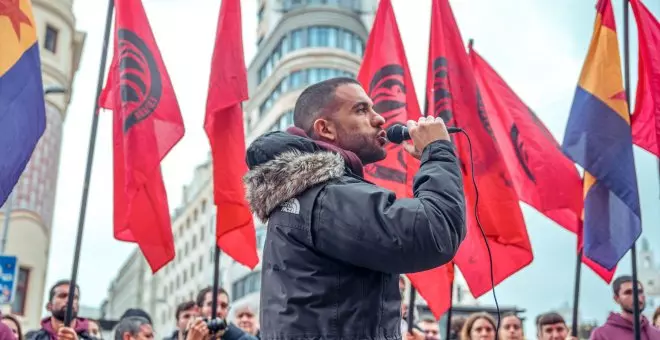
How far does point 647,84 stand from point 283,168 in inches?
231

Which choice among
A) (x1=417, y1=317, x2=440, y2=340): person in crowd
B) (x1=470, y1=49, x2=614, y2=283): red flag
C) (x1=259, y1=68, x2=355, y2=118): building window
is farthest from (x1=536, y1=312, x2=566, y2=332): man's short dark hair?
(x1=259, y1=68, x2=355, y2=118): building window

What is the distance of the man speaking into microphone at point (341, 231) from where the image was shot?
2.59 m

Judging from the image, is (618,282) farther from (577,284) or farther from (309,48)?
(309,48)

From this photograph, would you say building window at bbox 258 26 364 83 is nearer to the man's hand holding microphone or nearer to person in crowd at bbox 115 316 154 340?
person in crowd at bbox 115 316 154 340

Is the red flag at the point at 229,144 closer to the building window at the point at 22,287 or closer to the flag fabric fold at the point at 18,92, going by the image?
the flag fabric fold at the point at 18,92

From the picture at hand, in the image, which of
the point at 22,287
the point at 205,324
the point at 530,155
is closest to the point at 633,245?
the point at 530,155

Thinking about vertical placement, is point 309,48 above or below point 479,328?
above

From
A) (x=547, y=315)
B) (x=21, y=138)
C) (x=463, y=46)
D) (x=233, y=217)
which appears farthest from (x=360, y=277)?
(x=547, y=315)

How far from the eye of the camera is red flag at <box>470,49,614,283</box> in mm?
8039

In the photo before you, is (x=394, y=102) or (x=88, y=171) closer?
(x=88, y=171)

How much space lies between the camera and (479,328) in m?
8.16

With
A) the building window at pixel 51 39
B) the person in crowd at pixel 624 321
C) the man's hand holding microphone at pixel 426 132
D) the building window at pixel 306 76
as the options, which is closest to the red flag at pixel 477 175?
the person in crowd at pixel 624 321

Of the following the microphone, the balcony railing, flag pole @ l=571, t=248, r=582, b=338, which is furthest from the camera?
the balcony railing

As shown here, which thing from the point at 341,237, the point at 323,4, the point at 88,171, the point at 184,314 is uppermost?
the point at 323,4
